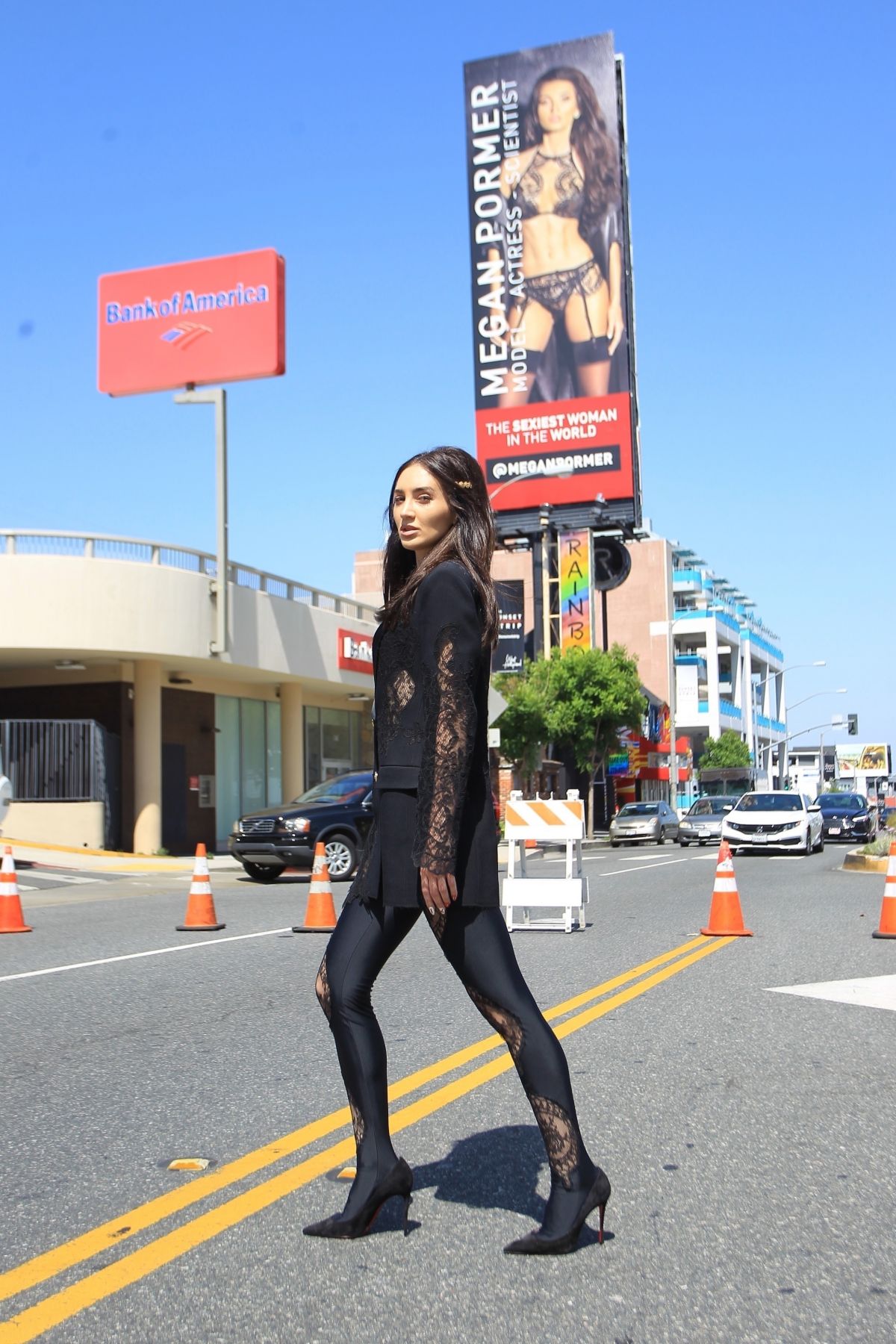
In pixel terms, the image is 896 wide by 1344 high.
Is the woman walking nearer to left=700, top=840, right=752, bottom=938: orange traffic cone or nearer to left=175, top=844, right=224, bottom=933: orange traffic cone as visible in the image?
left=700, top=840, right=752, bottom=938: orange traffic cone

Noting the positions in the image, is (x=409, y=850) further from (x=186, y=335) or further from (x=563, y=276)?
(x=563, y=276)

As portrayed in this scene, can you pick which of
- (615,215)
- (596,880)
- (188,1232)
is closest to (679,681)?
(615,215)

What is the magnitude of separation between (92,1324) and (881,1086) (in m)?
3.64

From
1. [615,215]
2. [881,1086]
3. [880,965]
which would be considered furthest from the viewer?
[615,215]

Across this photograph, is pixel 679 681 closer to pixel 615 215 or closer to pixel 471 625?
pixel 615 215

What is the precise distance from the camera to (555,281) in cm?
6288

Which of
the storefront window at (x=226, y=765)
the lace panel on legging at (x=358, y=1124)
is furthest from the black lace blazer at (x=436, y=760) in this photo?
the storefront window at (x=226, y=765)

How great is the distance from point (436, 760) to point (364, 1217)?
122 centimetres

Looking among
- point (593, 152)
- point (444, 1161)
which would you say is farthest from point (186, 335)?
point (593, 152)

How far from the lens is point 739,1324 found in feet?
10.4

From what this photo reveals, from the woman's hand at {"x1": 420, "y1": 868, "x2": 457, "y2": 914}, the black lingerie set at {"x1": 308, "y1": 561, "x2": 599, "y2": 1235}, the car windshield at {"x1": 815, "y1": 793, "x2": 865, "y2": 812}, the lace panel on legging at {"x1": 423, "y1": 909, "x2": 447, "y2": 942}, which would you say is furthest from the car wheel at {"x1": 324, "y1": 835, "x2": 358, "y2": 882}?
the car windshield at {"x1": 815, "y1": 793, "x2": 865, "y2": 812}

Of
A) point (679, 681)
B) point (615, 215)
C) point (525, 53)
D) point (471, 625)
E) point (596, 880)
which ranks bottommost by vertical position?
point (596, 880)

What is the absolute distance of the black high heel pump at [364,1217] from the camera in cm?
367

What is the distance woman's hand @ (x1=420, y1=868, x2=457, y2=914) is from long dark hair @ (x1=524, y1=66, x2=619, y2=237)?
62.8 metres
